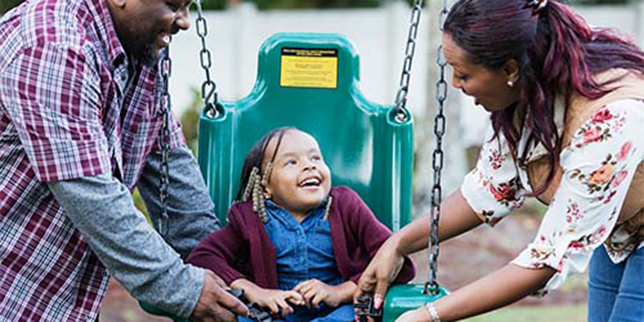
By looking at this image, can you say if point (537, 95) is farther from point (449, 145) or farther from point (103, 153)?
point (449, 145)

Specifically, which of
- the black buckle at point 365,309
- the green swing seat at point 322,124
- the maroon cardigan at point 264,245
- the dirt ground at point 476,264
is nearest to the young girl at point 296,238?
the maroon cardigan at point 264,245

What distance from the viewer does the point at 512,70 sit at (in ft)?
10.6

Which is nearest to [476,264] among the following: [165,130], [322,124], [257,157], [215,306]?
[322,124]

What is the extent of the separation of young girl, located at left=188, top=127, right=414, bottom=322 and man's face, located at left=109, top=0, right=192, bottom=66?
859 mm

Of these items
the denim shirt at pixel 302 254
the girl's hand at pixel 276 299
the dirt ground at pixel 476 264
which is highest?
the denim shirt at pixel 302 254

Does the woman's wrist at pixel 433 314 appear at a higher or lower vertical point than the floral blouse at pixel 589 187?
lower

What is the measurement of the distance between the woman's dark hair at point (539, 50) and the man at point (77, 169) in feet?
2.98

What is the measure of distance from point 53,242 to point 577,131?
64.7 inches

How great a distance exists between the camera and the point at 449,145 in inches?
371

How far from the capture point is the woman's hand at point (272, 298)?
3881mm

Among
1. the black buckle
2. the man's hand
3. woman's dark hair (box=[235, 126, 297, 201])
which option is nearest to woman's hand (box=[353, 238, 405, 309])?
the black buckle

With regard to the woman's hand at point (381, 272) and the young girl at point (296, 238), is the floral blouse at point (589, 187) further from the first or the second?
the young girl at point (296, 238)

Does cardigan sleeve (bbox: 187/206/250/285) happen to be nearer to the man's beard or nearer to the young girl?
the young girl

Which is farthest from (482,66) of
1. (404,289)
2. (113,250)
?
(113,250)
